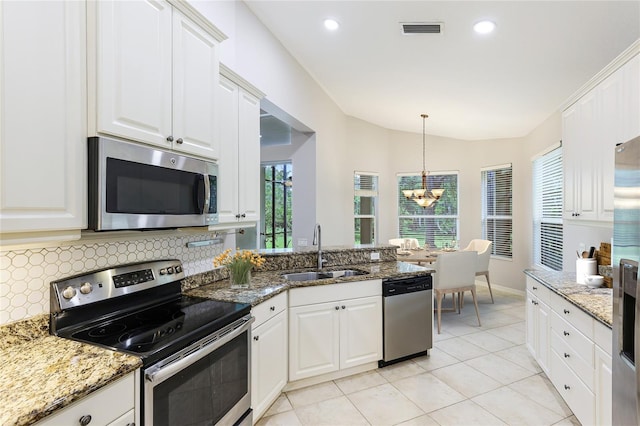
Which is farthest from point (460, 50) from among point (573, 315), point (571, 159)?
point (573, 315)

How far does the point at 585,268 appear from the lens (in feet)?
8.57

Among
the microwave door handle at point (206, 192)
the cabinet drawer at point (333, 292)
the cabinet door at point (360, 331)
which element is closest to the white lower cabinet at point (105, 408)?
the microwave door handle at point (206, 192)

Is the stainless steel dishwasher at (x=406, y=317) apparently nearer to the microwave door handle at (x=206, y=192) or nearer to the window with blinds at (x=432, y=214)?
the microwave door handle at (x=206, y=192)

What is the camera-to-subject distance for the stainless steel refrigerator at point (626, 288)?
1430 millimetres

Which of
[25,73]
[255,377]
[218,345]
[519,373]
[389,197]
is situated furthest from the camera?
[389,197]

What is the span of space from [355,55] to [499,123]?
9.49 feet

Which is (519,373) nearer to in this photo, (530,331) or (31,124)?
(530,331)

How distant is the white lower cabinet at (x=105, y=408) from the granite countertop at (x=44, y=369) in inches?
1.3

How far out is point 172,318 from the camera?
174 cm

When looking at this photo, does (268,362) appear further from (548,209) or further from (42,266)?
(548,209)

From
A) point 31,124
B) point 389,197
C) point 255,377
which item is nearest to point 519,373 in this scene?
point 255,377


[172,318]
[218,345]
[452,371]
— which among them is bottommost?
[452,371]

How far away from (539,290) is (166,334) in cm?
284

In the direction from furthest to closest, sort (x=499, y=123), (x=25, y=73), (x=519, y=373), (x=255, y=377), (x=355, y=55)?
1. (x=499, y=123)
2. (x=355, y=55)
3. (x=519, y=373)
4. (x=255, y=377)
5. (x=25, y=73)
